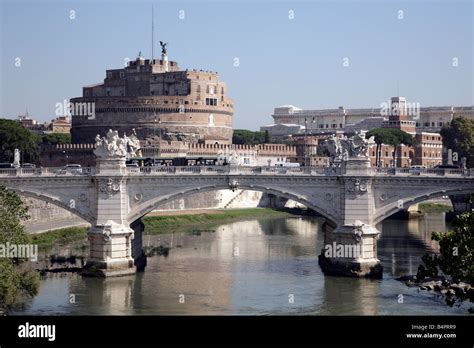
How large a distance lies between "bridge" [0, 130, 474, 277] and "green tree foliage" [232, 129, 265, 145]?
74.1 m

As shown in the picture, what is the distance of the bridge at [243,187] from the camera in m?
45.9

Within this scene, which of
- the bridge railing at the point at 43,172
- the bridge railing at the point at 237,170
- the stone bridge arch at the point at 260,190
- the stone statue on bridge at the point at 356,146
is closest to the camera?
the stone statue on bridge at the point at 356,146

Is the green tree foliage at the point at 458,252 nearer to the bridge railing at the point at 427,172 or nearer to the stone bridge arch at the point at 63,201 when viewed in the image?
the bridge railing at the point at 427,172

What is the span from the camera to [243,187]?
157 feet

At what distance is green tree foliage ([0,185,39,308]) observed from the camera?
109ft

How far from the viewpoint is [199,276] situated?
47.8 metres

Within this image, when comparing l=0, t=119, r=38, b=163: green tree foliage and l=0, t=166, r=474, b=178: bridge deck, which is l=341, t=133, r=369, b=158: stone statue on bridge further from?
l=0, t=119, r=38, b=163: green tree foliage

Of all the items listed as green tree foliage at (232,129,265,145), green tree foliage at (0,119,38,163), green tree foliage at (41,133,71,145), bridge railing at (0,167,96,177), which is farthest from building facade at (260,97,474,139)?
bridge railing at (0,167,96,177)

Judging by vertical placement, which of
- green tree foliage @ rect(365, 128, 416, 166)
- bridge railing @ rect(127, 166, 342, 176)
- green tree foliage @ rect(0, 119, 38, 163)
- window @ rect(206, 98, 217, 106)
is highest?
window @ rect(206, 98, 217, 106)

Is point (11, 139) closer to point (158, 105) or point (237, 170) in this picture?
point (158, 105)

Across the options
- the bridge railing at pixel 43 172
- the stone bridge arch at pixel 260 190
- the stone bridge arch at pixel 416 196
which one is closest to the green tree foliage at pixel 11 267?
the bridge railing at pixel 43 172

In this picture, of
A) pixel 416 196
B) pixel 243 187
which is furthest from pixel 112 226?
pixel 416 196

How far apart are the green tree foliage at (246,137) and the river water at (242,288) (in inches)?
2437

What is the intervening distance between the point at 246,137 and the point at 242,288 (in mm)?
81023
